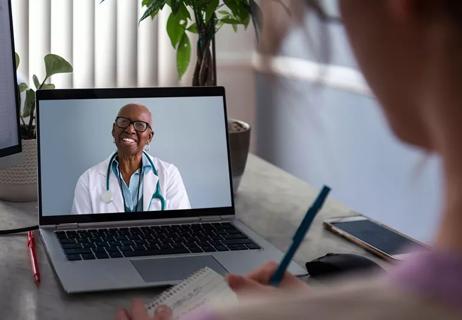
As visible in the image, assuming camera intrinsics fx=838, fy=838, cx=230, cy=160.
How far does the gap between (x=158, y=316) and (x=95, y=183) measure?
16.5 inches

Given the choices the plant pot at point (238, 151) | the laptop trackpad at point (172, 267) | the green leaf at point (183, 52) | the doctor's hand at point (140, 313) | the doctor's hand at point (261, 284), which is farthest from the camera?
the green leaf at point (183, 52)

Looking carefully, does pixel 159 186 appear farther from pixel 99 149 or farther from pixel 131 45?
pixel 131 45

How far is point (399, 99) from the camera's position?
1.44 feet

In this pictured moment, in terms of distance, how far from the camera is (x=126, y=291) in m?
1.14

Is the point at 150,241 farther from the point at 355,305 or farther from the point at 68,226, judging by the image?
the point at 355,305

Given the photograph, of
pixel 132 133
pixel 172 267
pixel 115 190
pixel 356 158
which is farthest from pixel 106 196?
pixel 356 158

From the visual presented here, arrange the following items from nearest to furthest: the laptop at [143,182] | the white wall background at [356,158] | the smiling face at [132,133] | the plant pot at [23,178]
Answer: the laptop at [143,182], the smiling face at [132,133], the plant pot at [23,178], the white wall background at [356,158]

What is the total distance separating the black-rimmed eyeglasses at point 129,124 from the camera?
142 centimetres

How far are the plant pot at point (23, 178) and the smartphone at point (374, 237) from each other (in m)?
0.55

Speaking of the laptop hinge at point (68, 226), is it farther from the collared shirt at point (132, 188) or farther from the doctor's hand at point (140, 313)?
the doctor's hand at point (140, 313)

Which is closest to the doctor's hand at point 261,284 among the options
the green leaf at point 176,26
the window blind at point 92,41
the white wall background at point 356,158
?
the green leaf at point 176,26

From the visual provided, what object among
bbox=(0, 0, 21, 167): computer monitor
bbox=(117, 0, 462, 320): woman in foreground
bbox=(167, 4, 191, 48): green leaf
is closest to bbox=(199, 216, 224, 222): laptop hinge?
bbox=(0, 0, 21, 167): computer monitor

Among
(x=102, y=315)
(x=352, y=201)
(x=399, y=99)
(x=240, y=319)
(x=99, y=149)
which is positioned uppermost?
(x=399, y=99)

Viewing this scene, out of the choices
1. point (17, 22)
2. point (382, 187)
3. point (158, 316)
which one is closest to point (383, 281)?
point (158, 316)
